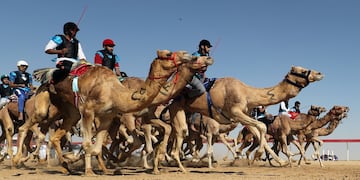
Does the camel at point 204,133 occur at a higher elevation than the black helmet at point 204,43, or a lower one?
lower

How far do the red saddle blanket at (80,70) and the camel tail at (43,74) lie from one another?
Result: 69cm

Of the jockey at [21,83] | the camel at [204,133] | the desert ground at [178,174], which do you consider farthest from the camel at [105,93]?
the camel at [204,133]

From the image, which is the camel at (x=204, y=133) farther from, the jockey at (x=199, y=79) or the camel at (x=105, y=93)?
the camel at (x=105, y=93)

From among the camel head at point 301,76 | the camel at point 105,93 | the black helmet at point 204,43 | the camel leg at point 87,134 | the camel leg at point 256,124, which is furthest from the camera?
the black helmet at point 204,43

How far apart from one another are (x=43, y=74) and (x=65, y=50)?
0.79 m

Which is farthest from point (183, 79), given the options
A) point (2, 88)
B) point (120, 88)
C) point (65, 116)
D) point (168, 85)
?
point (2, 88)

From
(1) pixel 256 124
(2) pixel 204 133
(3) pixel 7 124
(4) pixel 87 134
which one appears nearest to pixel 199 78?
(1) pixel 256 124

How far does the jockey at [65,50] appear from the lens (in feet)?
33.3

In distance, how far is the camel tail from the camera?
10.4 meters

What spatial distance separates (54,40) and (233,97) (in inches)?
177

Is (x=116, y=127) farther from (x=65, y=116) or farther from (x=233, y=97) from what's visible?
(x=233, y=97)

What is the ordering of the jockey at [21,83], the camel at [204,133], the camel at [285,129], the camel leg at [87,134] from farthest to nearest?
the camel at [285,129] → the camel at [204,133] → the jockey at [21,83] → the camel leg at [87,134]

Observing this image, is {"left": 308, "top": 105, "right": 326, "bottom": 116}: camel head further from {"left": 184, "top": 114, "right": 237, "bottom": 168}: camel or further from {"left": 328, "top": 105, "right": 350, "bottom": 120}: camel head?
{"left": 184, "top": 114, "right": 237, "bottom": 168}: camel

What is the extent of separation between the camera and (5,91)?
1609cm
